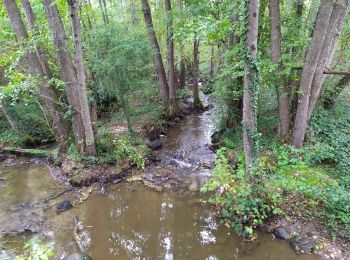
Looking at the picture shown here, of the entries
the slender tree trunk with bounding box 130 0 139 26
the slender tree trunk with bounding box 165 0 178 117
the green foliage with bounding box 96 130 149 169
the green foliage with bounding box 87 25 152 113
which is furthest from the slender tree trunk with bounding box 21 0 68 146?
the slender tree trunk with bounding box 130 0 139 26

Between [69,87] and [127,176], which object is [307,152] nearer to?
[127,176]

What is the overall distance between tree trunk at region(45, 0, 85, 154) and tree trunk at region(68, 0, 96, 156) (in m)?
0.35

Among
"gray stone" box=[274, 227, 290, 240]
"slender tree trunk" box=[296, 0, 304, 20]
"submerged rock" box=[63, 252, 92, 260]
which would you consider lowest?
"gray stone" box=[274, 227, 290, 240]

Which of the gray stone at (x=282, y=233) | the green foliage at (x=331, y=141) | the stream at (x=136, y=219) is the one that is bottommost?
the stream at (x=136, y=219)

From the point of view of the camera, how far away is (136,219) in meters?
6.39

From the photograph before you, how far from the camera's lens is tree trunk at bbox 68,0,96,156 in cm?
666

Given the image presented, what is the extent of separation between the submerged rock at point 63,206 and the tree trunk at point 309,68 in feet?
22.8

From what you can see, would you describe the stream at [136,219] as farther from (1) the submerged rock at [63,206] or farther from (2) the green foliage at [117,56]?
(2) the green foliage at [117,56]

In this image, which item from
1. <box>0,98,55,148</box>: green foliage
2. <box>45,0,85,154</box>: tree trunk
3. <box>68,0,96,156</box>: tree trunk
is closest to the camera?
<box>68,0,96,156</box>: tree trunk

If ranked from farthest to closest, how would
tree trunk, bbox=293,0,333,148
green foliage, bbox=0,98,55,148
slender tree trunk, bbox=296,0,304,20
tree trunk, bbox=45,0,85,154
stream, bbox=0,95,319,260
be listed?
green foliage, bbox=0,98,55,148
slender tree trunk, bbox=296,0,304,20
tree trunk, bbox=45,0,85,154
tree trunk, bbox=293,0,333,148
stream, bbox=0,95,319,260

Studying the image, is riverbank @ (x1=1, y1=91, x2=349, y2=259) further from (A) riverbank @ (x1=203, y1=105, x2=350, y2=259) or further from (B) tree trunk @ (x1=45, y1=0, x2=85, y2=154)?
(B) tree trunk @ (x1=45, y1=0, x2=85, y2=154)

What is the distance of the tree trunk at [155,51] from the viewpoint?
38.0 ft

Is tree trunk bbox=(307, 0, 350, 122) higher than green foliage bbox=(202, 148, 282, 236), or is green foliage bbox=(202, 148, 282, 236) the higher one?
tree trunk bbox=(307, 0, 350, 122)

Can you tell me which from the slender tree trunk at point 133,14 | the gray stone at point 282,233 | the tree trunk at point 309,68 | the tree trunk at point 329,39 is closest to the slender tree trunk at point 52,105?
the gray stone at point 282,233
